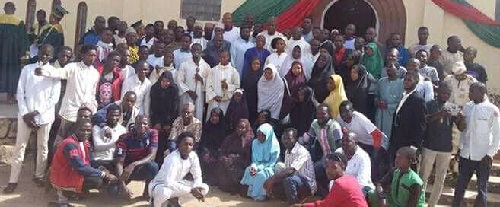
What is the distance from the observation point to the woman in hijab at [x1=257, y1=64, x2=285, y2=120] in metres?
8.27

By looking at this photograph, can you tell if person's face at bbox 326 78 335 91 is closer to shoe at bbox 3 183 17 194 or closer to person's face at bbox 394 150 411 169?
person's face at bbox 394 150 411 169

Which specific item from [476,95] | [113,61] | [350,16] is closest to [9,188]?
[113,61]

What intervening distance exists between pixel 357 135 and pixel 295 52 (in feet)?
4.86

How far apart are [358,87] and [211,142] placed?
77.2 inches

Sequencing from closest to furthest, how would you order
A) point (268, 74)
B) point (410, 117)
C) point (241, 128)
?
1. point (410, 117)
2. point (241, 128)
3. point (268, 74)

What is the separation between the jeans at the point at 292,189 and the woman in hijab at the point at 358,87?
1.38 meters

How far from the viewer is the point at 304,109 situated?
27.1 feet

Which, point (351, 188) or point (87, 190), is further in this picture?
point (87, 190)

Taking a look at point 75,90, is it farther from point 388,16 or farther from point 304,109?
point 388,16

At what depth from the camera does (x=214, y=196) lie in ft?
25.6

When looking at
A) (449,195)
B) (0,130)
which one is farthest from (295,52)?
(0,130)

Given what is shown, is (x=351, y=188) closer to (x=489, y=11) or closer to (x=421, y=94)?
(x=421, y=94)

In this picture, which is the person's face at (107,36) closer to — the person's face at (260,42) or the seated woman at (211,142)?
the seated woman at (211,142)

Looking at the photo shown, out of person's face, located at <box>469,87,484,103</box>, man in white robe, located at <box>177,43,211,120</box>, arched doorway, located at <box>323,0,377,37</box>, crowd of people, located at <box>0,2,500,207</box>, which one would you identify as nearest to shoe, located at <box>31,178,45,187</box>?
crowd of people, located at <box>0,2,500,207</box>
